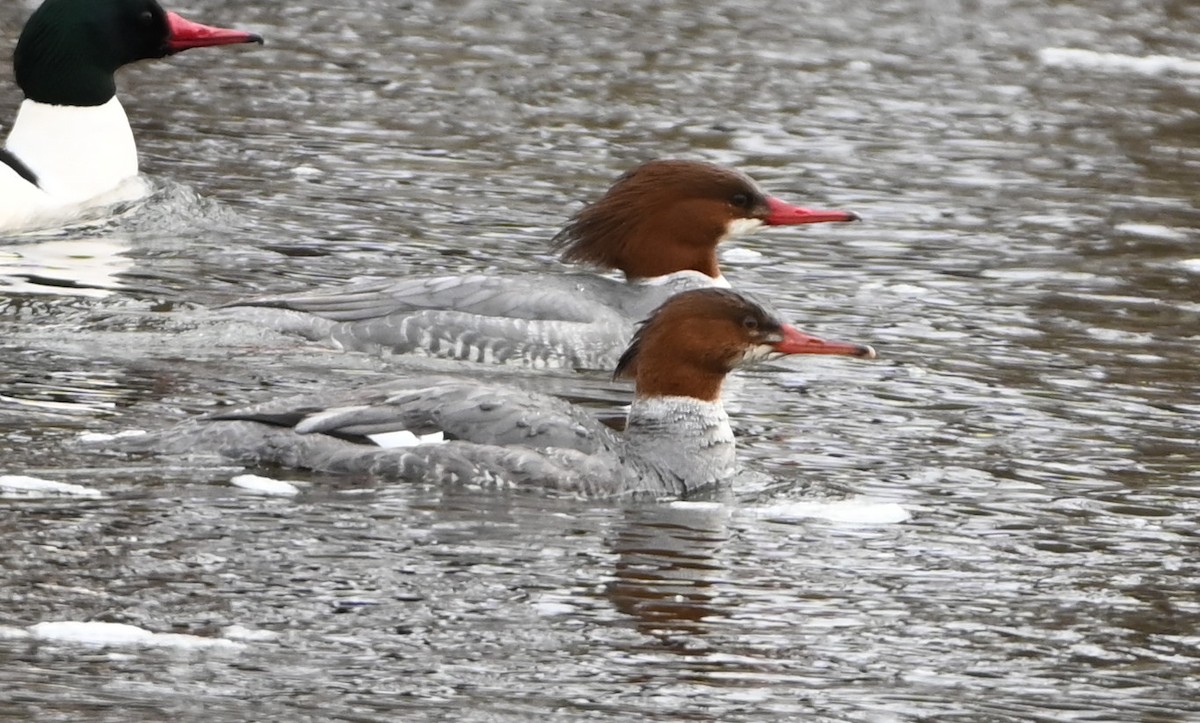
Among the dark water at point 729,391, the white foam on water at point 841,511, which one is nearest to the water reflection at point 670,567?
the dark water at point 729,391

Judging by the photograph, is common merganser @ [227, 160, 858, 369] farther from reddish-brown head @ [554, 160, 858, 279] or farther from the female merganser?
the female merganser

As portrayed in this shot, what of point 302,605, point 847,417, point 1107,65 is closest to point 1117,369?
point 847,417

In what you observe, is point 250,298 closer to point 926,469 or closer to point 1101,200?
point 926,469

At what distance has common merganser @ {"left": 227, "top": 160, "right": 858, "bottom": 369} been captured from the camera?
10273 millimetres

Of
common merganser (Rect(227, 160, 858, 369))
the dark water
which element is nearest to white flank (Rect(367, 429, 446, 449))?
the dark water

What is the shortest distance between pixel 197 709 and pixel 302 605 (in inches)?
36.6

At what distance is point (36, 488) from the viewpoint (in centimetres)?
751

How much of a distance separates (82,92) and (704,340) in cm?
571

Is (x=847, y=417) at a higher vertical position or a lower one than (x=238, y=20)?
lower

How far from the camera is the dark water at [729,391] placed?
20.5 feet

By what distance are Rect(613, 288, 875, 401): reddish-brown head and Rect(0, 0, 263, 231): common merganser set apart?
511cm

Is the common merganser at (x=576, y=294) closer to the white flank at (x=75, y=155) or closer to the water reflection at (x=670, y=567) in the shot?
the water reflection at (x=670, y=567)

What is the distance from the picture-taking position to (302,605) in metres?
6.56

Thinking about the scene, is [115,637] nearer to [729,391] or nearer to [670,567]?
[670,567]
